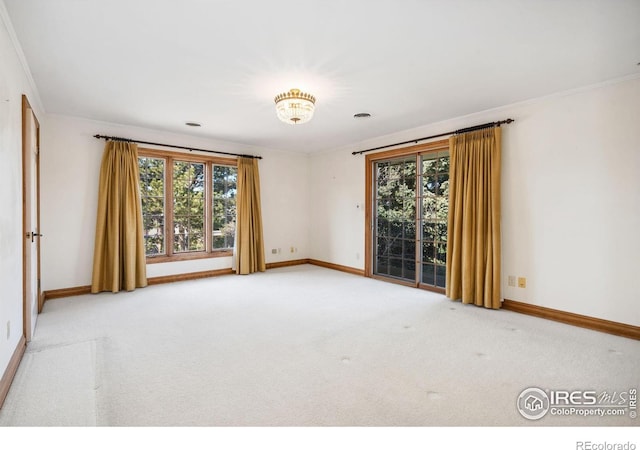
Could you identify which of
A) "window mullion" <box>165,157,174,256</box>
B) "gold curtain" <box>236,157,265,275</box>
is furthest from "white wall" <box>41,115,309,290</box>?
"gold curtain" <box>236,157,265,275</box>

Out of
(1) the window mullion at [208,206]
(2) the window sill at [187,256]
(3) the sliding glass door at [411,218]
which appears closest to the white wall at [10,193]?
(2) the window sill at [187,256]

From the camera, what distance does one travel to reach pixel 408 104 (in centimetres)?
387

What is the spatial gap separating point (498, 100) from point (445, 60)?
54.8 inches

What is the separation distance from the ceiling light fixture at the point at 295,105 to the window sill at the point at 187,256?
3310mm

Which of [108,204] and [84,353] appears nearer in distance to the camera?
[84,353]

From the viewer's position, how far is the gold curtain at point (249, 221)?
5.93 meters

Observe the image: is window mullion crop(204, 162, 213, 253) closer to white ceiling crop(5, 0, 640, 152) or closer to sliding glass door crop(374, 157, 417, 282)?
white ceiling crop(5, 0, 640, 152)

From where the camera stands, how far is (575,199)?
11.3ft

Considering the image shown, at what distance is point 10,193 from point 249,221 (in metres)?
3.77

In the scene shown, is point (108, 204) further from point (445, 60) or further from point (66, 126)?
point (445, 60)

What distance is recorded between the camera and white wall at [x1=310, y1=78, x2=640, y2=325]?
312cm

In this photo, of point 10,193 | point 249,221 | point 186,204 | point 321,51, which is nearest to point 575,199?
point 321,51
